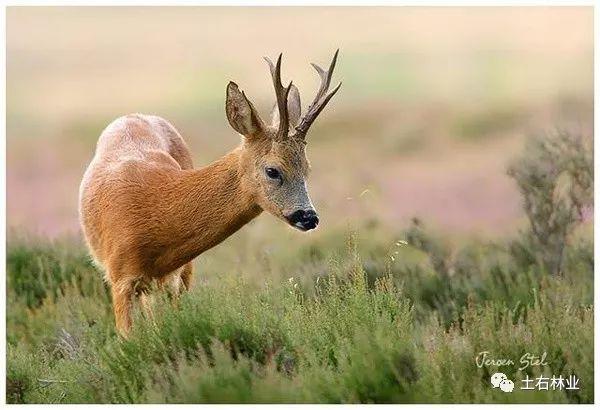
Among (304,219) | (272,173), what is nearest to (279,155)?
(272,173)

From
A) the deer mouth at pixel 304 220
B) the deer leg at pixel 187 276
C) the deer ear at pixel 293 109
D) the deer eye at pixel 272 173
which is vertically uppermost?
the deer ear at pixel 293 109

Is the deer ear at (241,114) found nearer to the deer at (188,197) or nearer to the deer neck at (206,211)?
the deer at (188,197)

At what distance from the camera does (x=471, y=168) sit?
15.4 meters

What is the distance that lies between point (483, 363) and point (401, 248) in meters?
5.91

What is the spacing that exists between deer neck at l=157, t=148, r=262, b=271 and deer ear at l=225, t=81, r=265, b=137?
0.63 feet

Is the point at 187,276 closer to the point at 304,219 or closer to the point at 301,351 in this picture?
the point at 304,219

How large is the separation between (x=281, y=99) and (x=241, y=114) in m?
0.35

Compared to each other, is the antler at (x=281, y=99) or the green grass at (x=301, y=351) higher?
the antler at (x=281, y=99)

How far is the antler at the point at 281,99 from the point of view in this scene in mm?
8492

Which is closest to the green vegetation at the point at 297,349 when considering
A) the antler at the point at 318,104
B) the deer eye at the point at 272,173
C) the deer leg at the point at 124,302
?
the deer leg at the point at 124,302

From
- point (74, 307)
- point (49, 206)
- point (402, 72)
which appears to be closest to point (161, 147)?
point (74, 307)

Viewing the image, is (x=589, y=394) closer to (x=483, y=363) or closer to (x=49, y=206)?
(x=483, y=363)

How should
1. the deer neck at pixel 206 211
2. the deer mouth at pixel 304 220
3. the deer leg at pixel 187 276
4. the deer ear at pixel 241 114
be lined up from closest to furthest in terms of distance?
the deer mouth at pixel 304 220
the deer ear at pixel 241 114
the deer neck at pixel 206 211
the deer leg at pixel 187 276

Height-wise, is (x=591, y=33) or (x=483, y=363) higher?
(x=591, y=33)
